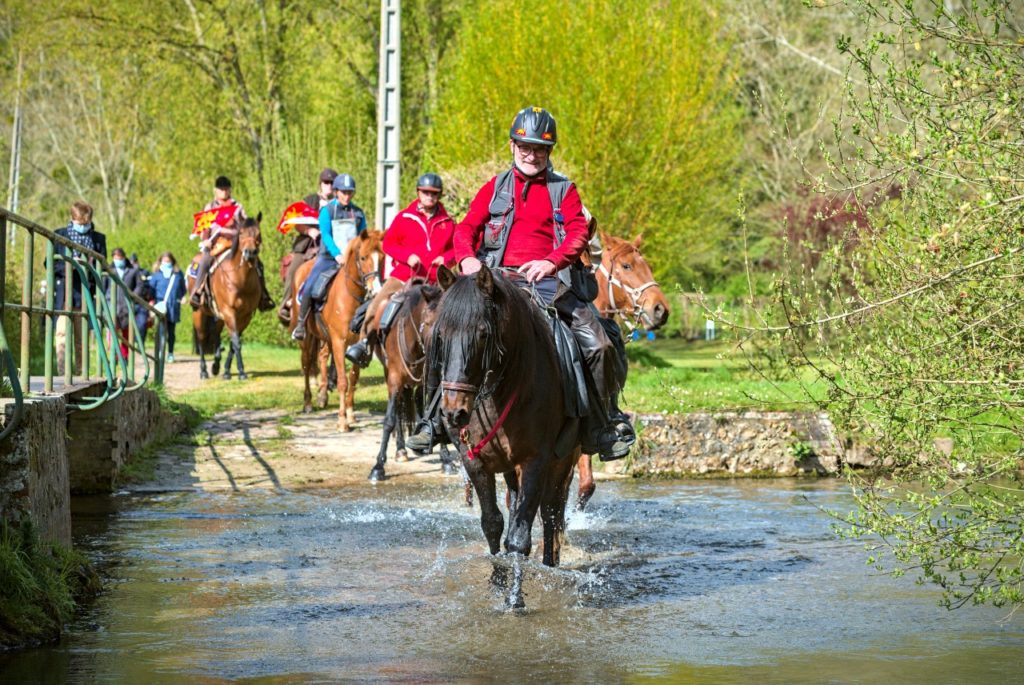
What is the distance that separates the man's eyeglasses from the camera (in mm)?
8922

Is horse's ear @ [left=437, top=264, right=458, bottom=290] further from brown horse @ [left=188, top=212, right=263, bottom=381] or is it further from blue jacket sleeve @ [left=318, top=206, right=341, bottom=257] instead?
brown horse @ [left=188, top=212, right=263, bottom=381]

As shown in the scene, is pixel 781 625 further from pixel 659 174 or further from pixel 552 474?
pixel 659 174

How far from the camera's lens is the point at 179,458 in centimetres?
1464

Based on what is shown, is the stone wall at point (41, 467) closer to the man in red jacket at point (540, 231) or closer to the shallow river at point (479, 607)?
the shallow river at point (479, 607)

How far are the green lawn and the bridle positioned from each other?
1.80 ft

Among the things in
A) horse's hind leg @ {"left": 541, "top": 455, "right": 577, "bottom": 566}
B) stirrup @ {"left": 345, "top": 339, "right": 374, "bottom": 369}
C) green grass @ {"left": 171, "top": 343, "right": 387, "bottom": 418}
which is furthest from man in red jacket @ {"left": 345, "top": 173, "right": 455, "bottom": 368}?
horse's hind leg @ {"left": 541, "top": 455, "right": 577, "bottom": 566}

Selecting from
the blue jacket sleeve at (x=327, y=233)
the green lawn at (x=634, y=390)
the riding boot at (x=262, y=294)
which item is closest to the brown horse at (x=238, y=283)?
the riding boot at (x=262, y=294)

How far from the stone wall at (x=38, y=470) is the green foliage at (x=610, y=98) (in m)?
18.4

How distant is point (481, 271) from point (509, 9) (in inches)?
848

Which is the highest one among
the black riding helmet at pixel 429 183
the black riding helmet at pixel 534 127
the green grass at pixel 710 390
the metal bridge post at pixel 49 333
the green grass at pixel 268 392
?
the black riding helmet at pixel 429 183

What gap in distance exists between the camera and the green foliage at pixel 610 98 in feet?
89.6

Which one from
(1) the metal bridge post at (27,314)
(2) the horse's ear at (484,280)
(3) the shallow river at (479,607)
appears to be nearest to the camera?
(3) the shallow river at (479,607)

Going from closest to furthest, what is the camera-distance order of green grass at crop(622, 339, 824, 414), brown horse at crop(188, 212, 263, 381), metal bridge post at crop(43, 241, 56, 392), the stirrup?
metal bridge post at crop(43, 241, 56, 392), green grass at crop(622, 339, 824, 414), the stirrup, brown horse at crop(188, 212, 263, 381)

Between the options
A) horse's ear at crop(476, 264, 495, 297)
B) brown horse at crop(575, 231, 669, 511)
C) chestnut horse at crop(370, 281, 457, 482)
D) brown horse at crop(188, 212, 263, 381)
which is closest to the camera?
horse's ear at crop(476, 264, 495, 297)
